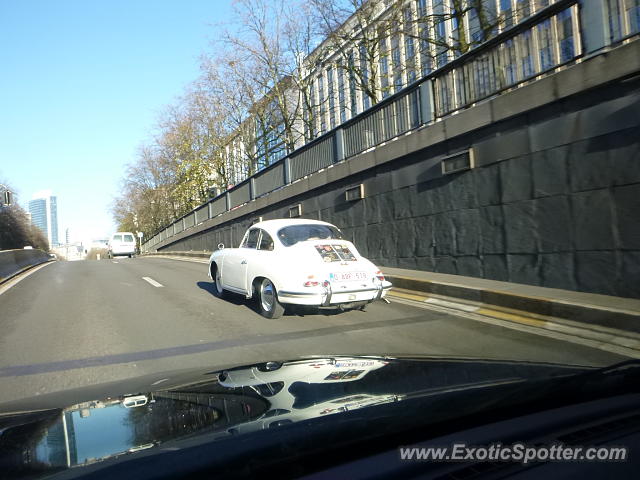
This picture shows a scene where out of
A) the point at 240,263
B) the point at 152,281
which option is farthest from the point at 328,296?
the point at 152,281

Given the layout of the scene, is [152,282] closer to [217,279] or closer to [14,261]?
[217,279]

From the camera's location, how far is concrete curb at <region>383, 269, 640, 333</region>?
5684 millimetres

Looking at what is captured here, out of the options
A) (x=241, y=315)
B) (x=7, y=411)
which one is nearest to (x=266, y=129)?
(x=241, y=315)

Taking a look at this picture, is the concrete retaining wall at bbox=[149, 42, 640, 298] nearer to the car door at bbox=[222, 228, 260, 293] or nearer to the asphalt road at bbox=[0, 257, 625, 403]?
the asphalt road at bbox=[0, 257, 625, 403]

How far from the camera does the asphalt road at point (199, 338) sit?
4965mm

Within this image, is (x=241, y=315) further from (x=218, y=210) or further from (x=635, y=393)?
(x=218, y=210)

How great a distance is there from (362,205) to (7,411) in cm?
1142

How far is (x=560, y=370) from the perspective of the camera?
2.56 m

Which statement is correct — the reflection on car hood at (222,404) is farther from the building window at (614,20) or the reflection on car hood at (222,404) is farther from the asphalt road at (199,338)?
the building window at (614,20)

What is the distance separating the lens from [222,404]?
7.58 ft

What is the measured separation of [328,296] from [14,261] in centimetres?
1847

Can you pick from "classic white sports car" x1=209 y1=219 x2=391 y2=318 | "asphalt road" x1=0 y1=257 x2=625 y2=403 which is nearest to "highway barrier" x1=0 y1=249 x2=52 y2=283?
"asphalt road" x1=0 y1=257 x2=625 y2=403

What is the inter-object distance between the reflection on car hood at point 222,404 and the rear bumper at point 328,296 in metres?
3.71

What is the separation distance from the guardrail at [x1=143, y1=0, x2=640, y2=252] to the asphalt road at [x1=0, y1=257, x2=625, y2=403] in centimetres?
482
